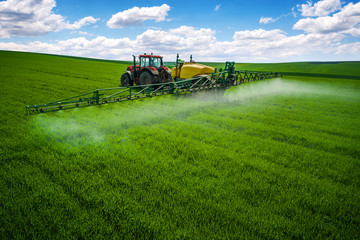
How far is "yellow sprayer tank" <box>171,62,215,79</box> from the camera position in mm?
13242

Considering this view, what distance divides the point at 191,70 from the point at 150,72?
10.0 ft

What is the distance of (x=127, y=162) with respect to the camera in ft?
13.7

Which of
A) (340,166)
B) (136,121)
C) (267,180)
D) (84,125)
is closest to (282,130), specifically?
(340,166)

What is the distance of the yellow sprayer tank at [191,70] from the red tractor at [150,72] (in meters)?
1.08

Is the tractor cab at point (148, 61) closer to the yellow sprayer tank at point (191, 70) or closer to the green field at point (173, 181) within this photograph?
the yellow sprayer tank at point (191, 70)

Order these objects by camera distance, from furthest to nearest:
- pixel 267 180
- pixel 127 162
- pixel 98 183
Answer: pixel 127 162 < pixel 267 180 < pixel 98 183

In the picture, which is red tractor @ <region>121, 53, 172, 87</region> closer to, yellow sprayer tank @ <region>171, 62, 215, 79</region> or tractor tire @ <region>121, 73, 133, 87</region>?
tractor tire @ <region>121, 73, 133, 87</region>

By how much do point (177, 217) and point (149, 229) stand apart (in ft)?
1.46

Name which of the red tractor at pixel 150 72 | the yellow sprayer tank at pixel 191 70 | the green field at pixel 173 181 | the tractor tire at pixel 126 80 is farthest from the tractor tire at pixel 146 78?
the green field at pixel 173 181

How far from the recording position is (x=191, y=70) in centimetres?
1348

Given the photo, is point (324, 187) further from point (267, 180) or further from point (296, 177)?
point (267, 180)

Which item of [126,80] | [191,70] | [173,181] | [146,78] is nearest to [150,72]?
[146,78]

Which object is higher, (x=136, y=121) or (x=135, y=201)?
(x=136, y=121)

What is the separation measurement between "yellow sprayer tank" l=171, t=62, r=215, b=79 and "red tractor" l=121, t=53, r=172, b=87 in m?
1.08
